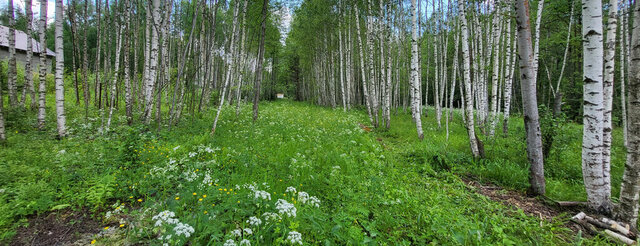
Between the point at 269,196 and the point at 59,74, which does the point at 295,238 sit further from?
the point at 59,74

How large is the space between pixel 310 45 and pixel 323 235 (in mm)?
24560

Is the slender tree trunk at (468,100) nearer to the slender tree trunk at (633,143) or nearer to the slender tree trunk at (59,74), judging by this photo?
the slender tree trunk at (633,143)

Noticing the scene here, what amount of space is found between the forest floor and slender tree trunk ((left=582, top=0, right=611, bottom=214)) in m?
0.60

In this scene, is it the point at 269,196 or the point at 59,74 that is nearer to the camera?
the point at 269,196

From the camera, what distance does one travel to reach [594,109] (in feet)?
11.5

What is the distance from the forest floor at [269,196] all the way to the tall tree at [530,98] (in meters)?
0.43

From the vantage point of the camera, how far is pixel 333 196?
12.1ft

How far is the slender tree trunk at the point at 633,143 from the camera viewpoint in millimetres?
3131

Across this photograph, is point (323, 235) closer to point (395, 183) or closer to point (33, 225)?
point (395, 183)

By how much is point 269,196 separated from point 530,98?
191 inches

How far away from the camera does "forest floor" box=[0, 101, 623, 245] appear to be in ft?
8.73

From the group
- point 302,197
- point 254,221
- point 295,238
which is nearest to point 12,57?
point 254,221

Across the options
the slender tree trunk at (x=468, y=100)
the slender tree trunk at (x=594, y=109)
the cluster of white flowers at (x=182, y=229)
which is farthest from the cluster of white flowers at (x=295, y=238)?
the slender tree trunk at (x=468, y=100)

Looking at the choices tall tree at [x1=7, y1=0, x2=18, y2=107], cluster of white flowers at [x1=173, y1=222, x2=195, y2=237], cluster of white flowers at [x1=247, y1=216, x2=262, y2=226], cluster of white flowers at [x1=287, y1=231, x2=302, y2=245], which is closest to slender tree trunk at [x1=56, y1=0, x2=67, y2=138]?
tall tree at [x1=7, y1=0, x2=18, y2=107]
